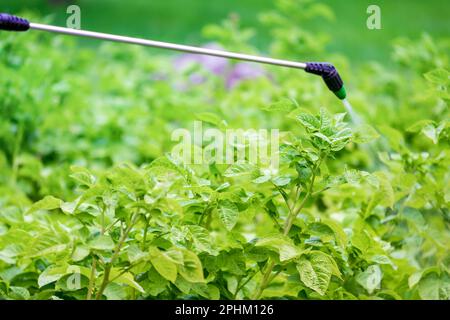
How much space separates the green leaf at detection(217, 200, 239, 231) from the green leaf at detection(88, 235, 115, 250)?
213 mm

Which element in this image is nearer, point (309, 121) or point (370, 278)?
point (309, 121)

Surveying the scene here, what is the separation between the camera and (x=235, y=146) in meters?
1.57

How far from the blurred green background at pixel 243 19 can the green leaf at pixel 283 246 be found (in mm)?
4002

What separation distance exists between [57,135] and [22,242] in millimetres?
1336

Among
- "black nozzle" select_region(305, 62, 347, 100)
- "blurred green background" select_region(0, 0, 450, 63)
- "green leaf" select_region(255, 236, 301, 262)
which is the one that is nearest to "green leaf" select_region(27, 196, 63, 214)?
"green leaf" select_region(255, 236, 301, 262)

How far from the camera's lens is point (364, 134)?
150 centimetres

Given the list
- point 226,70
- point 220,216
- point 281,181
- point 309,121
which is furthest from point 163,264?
point 226,70

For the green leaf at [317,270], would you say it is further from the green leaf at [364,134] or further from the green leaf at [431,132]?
the green leaf at [431,132]

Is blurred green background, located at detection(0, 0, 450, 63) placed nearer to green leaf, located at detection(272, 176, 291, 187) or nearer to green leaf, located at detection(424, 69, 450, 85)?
green leaf, located at detection(424, 69, 450, 85)

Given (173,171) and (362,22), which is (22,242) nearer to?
(173,171)

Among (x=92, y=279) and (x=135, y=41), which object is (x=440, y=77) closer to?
(x=135, y=41)

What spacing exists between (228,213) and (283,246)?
0.12 meters

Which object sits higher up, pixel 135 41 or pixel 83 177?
pixel 135 41

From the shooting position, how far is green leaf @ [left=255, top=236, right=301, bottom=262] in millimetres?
1354
